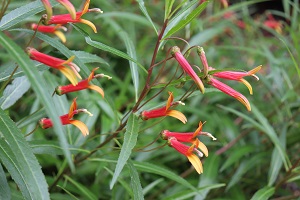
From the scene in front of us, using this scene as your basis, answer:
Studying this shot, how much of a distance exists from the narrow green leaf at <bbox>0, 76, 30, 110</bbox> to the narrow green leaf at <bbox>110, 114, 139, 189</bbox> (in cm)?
41

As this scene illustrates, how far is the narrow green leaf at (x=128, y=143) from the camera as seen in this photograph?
103 centimetres

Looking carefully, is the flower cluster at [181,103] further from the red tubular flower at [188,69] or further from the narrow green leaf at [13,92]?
the narrow green leaf at [13,92]

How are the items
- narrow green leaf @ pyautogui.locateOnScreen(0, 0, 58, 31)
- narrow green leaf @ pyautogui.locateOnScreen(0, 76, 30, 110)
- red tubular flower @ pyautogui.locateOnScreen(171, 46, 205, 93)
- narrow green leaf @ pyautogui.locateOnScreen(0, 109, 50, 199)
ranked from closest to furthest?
narrow green leaf @ pyautogui.locateOnScreen(0, 109, 50, 199)
red tubular flower @ pyautogui.locateOnScreen(171, 46, 205, 93)
narrow green leaf @ pyautogui.locateOnScreen(0, 0, 58, 31)
narrow green leaf @ pyautogui.locateOnScreen(0, 76, 30, 110)

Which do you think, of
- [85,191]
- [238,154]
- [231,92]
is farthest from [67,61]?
[238,154]

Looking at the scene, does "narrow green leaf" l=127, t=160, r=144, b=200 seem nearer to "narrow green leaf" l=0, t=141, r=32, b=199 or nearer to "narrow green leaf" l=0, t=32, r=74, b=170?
"narrow green leaf" l=0, t=141, r=32, b=199

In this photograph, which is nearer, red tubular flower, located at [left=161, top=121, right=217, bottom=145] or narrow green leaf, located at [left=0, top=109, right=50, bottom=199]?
narrow green leaf, located at [left=0, top=109, right=50, bottom=199]

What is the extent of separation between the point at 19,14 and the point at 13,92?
31cm

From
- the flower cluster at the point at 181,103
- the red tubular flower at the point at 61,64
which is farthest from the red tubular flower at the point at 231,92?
the red tubular flower at the point at 61,64

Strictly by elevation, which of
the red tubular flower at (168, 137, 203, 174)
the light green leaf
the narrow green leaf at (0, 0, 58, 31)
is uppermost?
the narrow green leaf at (0, 0, 58, 31)

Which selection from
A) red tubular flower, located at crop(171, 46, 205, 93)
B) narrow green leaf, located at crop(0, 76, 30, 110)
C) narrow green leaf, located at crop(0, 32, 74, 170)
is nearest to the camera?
narrow green leaf, located at crop(0, 32, 74, 170)

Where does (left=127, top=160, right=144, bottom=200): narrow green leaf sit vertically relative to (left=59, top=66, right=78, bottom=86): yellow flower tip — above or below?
below

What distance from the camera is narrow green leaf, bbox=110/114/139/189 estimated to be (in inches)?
40.4

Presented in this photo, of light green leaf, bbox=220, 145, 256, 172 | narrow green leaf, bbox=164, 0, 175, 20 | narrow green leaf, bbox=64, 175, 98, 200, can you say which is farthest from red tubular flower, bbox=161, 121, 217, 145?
light green leaf, bbox=220, 145, 256, 172

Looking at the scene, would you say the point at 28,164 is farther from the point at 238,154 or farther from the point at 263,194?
the point at 238,154
